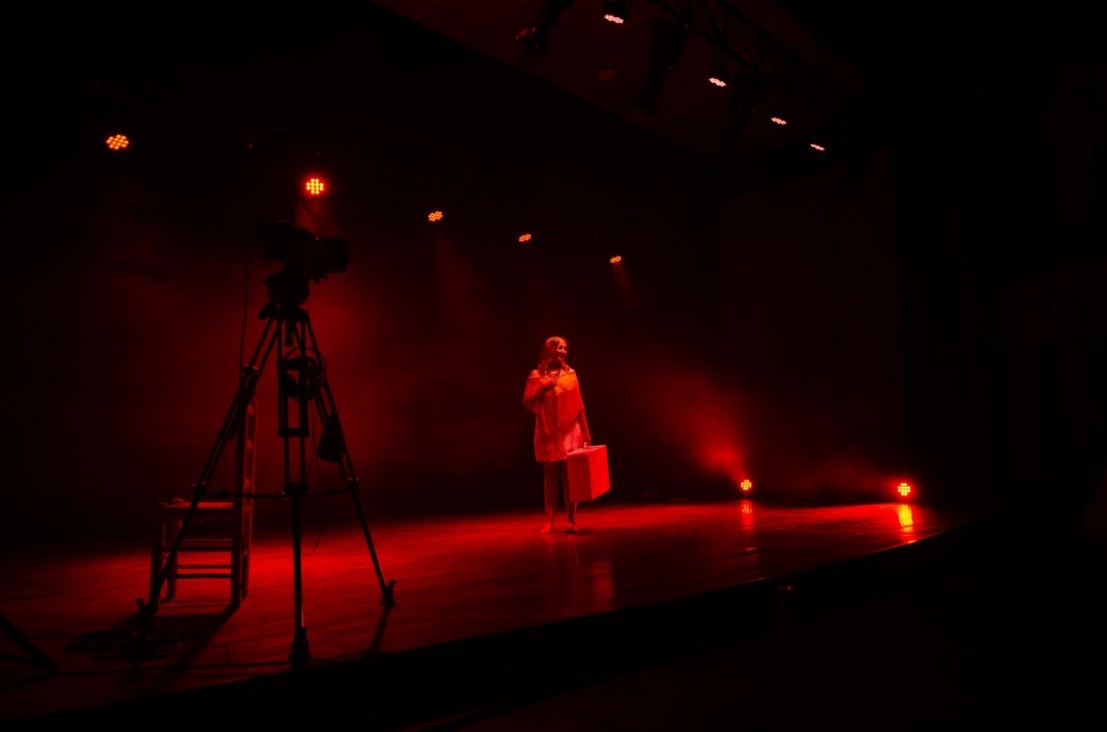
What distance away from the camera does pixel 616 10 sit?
4895 mm

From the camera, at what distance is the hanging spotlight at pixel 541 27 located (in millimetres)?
4699

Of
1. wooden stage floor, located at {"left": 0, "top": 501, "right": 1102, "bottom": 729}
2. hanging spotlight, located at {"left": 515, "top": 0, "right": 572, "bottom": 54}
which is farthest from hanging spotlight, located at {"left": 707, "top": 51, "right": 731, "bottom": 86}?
wooden stage floor, located at {"left": 0, "top": 501, "right": 1102, "bottom": 729}

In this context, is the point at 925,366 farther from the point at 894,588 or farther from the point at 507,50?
the point at 507,50

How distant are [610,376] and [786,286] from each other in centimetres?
230

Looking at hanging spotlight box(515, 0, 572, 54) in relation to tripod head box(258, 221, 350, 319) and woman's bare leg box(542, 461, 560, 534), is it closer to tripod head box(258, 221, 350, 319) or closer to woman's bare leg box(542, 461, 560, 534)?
tripod head box(258, 221, 350, 319)

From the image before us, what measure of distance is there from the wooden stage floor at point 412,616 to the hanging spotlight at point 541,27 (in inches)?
131

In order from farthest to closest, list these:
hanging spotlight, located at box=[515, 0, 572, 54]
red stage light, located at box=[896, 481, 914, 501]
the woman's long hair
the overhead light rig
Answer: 1. red stage light, located at box=[896, 481, 914, 501]
2. the woman's long hair
3. the overhead light rig
4. hanging spotlight, located at box=[515, 0, 572, 54]

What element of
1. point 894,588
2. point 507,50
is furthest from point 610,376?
point 894,588

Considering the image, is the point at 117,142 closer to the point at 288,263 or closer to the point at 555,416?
the point at 288,263

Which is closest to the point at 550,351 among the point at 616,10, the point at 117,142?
the point at 616,10

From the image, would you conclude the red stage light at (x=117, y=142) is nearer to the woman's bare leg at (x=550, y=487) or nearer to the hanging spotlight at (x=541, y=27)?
the hanging spotlight at (x=541, y=27)

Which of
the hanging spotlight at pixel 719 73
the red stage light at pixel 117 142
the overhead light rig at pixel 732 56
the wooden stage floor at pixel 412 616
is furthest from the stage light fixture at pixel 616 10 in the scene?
the red stage light at pixel 117 142

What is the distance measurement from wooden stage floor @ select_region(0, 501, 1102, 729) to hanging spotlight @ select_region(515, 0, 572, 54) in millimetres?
3331

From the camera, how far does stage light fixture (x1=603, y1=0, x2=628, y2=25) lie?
4.87 m
